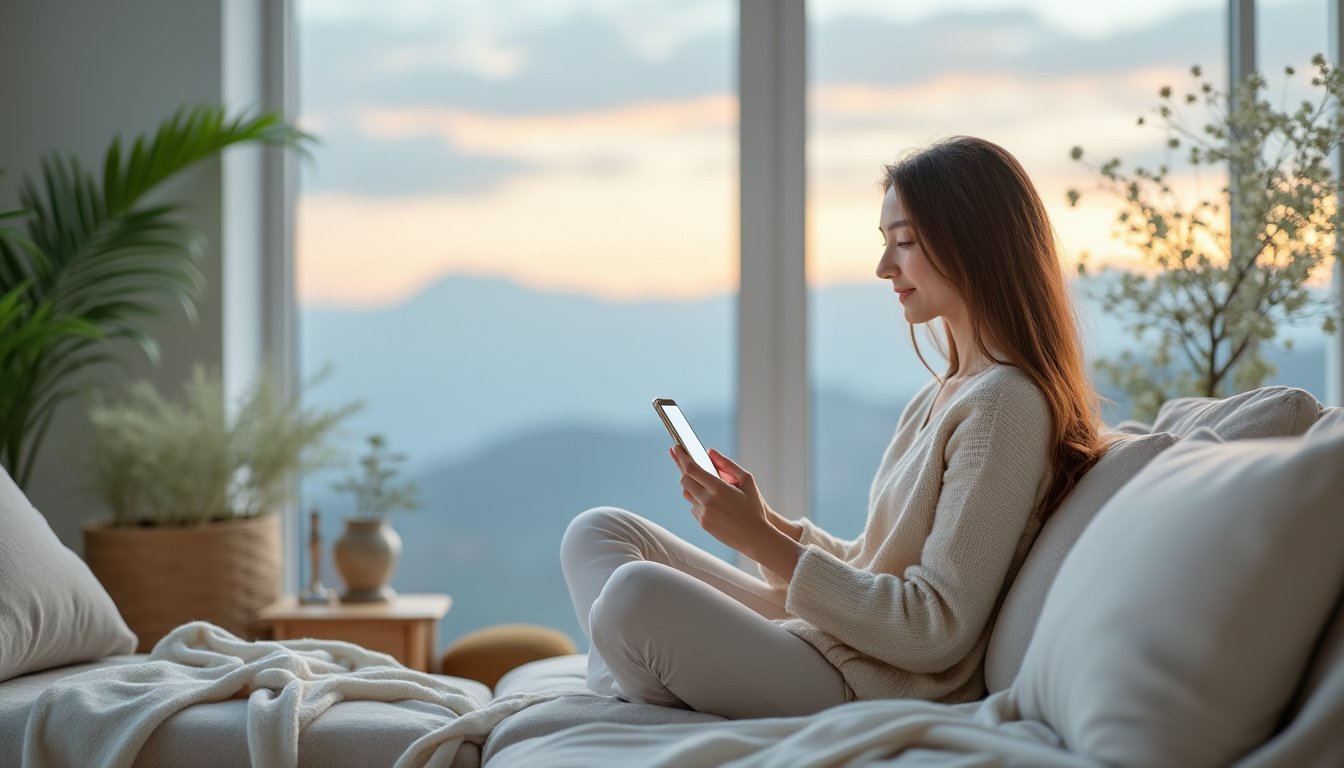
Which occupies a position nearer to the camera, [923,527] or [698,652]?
[698,652]

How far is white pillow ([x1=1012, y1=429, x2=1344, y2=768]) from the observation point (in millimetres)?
1239

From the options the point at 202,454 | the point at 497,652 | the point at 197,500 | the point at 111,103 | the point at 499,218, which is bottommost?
the point at 497,652

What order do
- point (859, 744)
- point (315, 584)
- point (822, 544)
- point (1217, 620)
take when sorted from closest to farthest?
point (1217, 620), point (859, 744), point (822, 544), point (315, 584)

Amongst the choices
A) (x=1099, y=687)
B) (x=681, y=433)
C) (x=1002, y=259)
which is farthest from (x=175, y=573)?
(x=1099, y=687)

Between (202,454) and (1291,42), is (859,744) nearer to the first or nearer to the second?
(202,454)

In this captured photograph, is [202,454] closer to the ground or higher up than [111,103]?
closer to the ground

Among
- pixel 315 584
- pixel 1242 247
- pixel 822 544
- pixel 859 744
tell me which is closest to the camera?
pixel 859 744

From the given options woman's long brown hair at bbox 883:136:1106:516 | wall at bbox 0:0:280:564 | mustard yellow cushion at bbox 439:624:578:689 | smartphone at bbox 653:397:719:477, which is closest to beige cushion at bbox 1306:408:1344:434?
woman's long brown hair at bbox 883:136:1106:516

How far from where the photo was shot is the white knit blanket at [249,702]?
1.80m

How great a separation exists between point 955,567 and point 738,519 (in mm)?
355

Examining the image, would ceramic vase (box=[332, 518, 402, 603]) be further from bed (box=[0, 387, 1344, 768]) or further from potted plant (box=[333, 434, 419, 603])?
bed (box=[0, 387, 1344, 768])

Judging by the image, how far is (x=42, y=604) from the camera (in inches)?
85.5

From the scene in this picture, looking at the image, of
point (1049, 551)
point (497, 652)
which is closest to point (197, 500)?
point (497, 652)

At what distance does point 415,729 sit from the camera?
187cm
